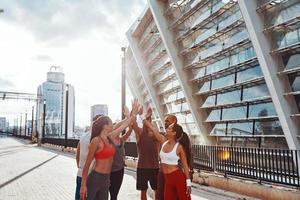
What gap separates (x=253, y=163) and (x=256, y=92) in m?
13.0

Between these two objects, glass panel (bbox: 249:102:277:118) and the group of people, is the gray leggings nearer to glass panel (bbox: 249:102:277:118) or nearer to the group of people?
the group of people

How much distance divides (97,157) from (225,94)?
73.0ft

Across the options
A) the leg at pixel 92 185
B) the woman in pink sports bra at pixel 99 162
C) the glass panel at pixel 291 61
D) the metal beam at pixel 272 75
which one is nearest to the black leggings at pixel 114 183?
the woman in pink sports bra at pixel 99 162

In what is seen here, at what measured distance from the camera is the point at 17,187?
1123cm

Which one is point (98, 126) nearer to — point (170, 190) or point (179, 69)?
point (170, 190)

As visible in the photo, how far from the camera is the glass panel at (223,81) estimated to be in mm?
24906

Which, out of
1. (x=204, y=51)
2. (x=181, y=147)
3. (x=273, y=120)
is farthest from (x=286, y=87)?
(x=181, y=147)

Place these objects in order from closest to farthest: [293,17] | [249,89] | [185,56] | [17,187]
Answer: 1. [17,187]
2. [293,17]
3. [249,89]
4. [185,56]

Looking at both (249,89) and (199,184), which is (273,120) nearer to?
(249,89)

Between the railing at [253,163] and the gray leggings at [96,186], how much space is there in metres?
5.18

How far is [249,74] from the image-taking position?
22516 mm

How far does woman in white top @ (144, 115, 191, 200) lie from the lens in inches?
198

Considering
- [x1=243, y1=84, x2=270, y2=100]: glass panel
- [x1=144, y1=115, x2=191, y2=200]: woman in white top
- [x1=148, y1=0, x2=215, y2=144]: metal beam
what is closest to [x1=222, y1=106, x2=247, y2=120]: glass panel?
[x1=243, y1=84, x2=270, y2=100]: glass panel

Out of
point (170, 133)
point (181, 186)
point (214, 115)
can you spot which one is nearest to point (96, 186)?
point (181, 186)
